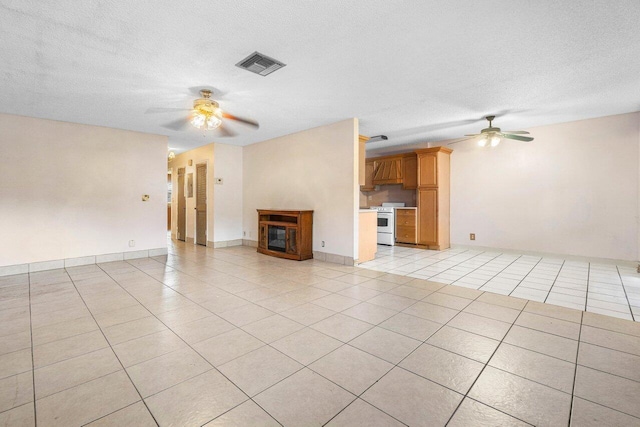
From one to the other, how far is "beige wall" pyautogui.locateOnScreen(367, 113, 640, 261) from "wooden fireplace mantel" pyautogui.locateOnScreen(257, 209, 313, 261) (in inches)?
151

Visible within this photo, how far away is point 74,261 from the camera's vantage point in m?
5.00

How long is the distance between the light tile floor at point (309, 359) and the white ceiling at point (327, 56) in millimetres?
2561

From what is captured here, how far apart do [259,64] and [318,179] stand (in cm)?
283

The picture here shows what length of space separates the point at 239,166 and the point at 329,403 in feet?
21.7

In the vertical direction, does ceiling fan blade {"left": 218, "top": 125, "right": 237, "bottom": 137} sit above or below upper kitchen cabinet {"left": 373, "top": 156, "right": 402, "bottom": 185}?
above

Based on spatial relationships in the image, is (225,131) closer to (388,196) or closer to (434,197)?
(388,196)

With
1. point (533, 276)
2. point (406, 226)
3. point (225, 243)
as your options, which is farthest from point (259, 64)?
point (406, 226)

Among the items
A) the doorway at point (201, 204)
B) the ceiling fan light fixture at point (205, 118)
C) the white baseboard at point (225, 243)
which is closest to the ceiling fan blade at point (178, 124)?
the ceiling fan light fixture at point (205, 118)

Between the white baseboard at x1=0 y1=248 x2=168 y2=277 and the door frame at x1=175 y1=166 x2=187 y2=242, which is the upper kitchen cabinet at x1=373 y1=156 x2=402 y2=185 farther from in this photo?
the white baseboard at x1=0 y1=248 x2=168 y2=277

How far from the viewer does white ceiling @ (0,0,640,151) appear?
217 centimetres

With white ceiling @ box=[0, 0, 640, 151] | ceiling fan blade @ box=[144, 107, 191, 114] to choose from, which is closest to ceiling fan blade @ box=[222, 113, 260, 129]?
white ceiling @ box=[0, 0, 640, 151]

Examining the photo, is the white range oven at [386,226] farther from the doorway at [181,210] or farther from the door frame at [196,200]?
the doorway at [181,210]

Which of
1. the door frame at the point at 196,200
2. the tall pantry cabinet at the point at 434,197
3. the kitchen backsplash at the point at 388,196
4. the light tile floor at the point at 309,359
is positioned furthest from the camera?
the kitchen backsplash at the point at 388,196

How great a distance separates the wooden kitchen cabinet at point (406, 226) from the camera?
694cm
